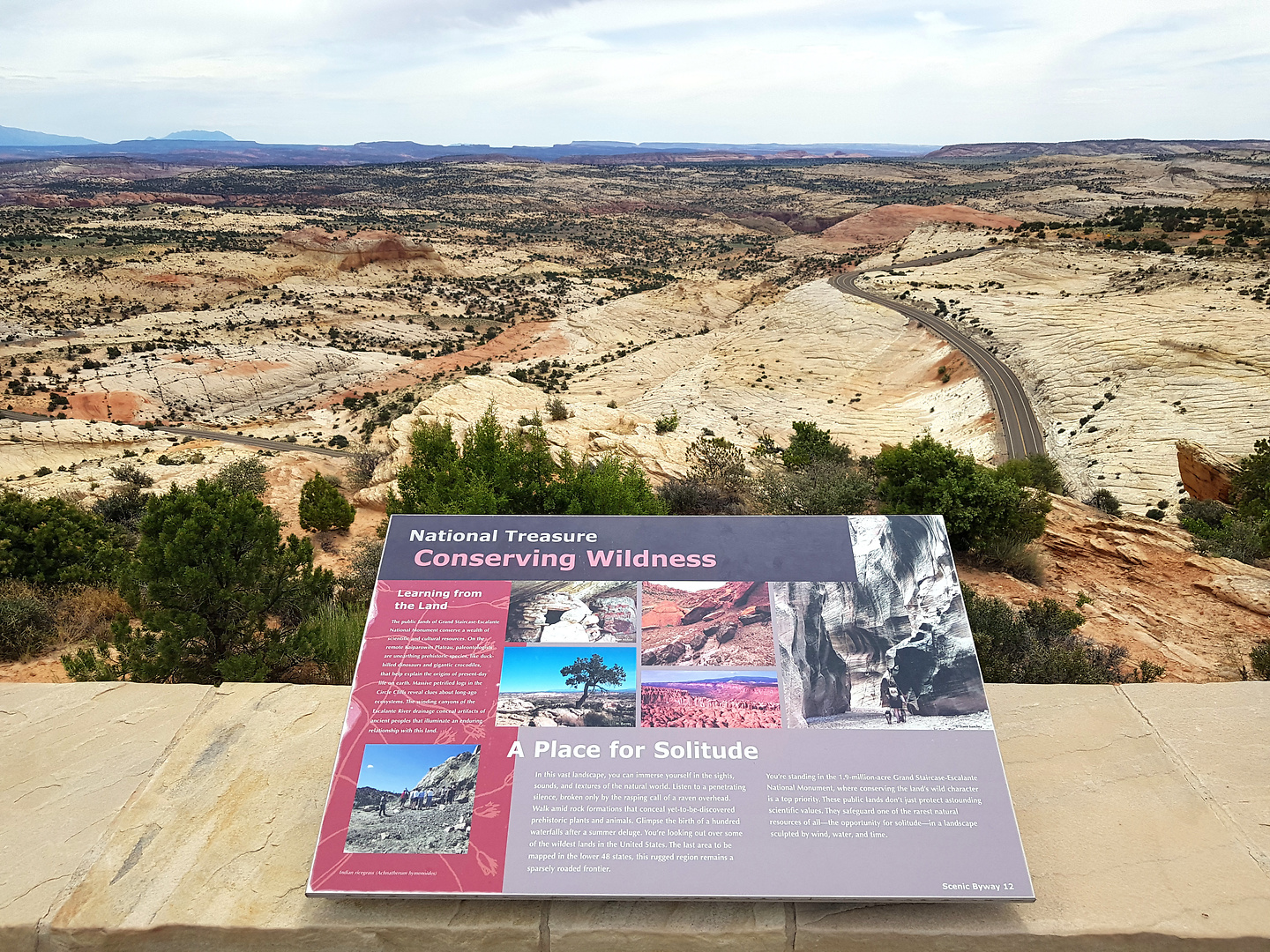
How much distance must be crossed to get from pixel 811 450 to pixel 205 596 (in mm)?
21406

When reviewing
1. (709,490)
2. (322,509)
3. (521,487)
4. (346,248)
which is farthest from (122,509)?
(346,248)

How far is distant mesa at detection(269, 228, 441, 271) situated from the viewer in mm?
84562

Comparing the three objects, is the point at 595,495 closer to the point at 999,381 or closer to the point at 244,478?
the point at 244,478

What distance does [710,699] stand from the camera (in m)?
4.97

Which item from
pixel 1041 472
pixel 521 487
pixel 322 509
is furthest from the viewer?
pixel 1041 472

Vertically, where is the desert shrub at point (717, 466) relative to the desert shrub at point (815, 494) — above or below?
below

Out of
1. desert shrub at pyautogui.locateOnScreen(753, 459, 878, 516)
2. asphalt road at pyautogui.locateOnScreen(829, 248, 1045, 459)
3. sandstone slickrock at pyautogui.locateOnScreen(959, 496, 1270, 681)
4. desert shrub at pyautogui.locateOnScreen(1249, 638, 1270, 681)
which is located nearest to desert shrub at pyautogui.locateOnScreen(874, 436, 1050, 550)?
desert shrub at pyautogui.locateOnScreen(753, 459, 878, 516)

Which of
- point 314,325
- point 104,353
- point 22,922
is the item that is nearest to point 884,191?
point 314,325

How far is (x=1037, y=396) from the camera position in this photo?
133 ft

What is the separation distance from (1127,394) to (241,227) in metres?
118

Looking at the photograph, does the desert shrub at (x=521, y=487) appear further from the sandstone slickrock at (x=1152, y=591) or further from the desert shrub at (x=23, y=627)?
the sandstone slickrock at (x=1152, y=591)

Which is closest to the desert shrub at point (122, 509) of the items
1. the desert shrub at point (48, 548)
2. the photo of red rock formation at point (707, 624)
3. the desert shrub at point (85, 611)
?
the desert shrub at point (48, 548)

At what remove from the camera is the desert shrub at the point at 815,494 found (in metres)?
13.9

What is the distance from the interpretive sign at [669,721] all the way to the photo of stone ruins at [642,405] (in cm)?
24
